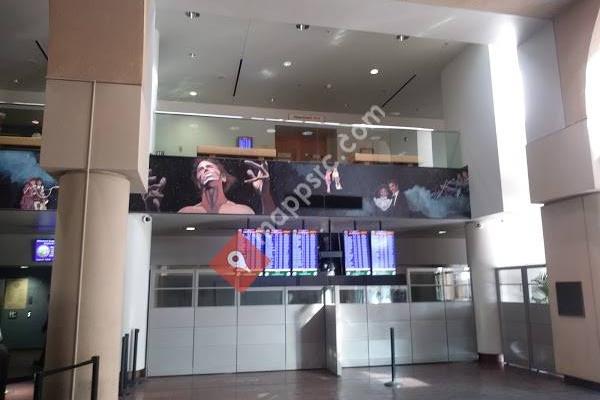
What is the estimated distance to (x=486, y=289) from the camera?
10.1 metres

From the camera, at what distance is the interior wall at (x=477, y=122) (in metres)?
9.25

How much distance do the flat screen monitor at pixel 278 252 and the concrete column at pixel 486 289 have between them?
13.8ft

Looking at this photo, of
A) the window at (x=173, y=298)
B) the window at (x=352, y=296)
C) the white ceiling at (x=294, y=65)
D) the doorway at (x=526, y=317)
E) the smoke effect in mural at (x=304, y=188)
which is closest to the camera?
the smoke effect in mural at (x=304, y=188)

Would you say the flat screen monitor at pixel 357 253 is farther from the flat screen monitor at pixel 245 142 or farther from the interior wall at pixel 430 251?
the interior wall at pixel 430 251

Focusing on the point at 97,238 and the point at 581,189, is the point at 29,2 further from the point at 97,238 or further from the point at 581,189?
the point at 581,189

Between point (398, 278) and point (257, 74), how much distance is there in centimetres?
625

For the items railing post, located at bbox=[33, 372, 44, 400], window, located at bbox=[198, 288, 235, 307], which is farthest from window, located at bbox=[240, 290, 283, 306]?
railing post, located at bbox=[33, 372, 44, 400]

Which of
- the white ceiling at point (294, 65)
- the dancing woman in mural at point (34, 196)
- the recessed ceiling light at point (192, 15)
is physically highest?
the white ceiling at point (294, 65)

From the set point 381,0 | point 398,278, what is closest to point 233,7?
point 381,0

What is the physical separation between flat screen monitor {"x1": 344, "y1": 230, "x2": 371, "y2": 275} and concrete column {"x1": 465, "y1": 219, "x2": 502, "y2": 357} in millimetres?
2636

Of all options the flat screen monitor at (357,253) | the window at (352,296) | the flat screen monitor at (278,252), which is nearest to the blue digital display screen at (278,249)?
the flat screen monitor at (278,252)

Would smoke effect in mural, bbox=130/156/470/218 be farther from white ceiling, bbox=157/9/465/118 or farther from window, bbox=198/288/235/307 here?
white ceiling, bbox=157/9/465/118

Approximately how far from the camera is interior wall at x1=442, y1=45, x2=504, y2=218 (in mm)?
9250

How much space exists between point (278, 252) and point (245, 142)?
2.22 meters
